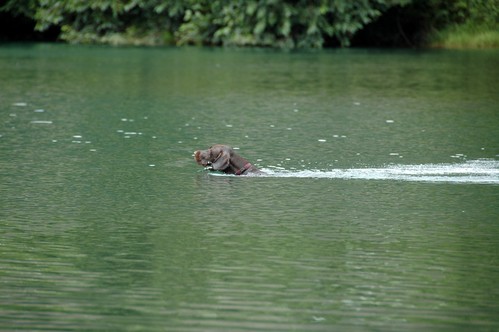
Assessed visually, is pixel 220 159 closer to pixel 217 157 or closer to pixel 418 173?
pixel 217 157

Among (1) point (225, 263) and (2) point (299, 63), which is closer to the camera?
(1) point (225, 263)

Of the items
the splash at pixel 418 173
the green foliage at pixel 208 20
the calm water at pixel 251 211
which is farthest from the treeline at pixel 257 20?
the splash at pixel 418 173

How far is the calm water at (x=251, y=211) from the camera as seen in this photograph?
28.0 ft

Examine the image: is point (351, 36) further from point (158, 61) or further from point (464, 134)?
point (464, 134)

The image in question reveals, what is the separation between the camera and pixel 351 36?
44.4m

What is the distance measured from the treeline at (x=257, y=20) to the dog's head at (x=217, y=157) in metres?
27.0

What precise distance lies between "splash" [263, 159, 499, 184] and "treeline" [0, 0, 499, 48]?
26.0m

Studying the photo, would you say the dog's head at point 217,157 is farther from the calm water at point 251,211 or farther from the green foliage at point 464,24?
the green foliage at point 464,24

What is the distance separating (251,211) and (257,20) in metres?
30.6

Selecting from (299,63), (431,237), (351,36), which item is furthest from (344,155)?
(351,36)

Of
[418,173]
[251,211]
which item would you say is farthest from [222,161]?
[418,173]

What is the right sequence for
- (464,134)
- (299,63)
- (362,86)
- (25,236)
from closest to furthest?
(25,236) → (464,134) → (362,86) → (299,63)

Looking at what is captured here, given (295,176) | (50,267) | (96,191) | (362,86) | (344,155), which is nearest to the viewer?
(50,267)

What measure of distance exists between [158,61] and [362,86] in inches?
378
